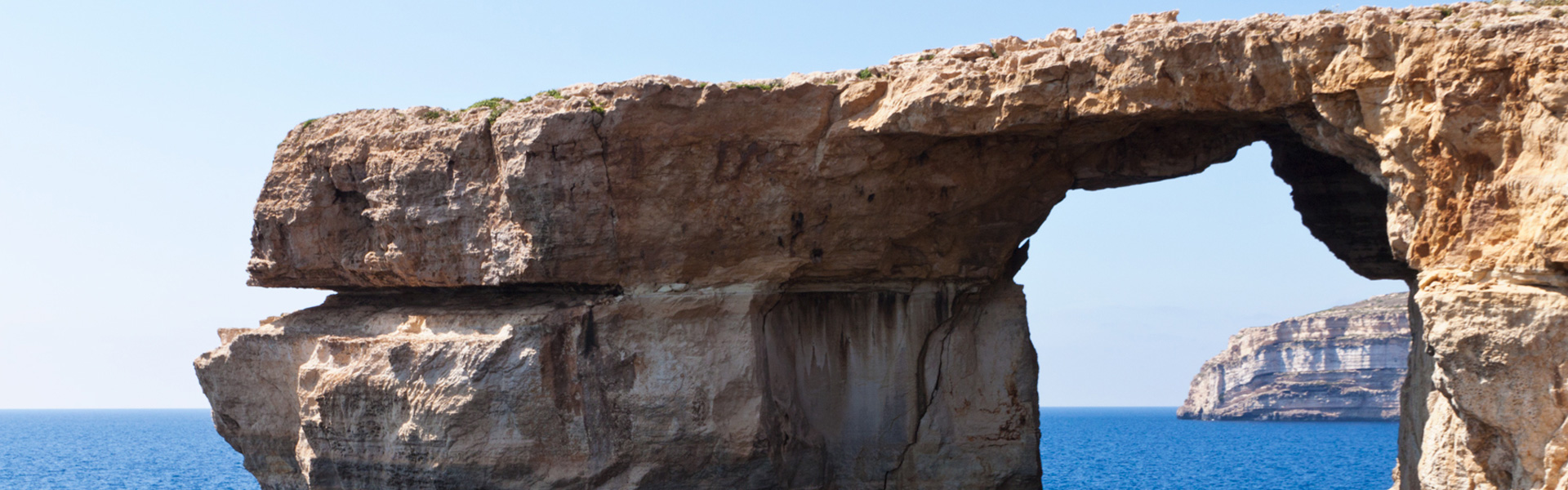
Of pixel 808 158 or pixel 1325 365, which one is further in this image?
pixel 1325 365

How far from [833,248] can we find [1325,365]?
8831cm

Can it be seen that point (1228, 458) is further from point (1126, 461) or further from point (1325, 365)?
point (1325, 365)

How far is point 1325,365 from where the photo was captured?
316 feet

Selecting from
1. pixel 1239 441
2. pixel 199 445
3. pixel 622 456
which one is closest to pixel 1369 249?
pixel 622 456

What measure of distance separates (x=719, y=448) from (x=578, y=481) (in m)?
2.01

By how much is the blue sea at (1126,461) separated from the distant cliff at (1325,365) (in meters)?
2.04

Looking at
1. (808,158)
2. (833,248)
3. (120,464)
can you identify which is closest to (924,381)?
(833,248)

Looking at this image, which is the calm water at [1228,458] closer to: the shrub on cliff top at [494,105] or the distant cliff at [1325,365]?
the distant cliff at [1325,365]

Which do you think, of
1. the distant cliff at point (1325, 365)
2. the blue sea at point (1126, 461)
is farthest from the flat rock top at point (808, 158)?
the distant cliff at point (1325, 365)

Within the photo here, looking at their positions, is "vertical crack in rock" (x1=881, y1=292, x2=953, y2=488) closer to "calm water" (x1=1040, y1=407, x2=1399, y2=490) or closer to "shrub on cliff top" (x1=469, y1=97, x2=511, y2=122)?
"shrub on cliff top" (x1=469, y1=97, x2=511, y2=122)

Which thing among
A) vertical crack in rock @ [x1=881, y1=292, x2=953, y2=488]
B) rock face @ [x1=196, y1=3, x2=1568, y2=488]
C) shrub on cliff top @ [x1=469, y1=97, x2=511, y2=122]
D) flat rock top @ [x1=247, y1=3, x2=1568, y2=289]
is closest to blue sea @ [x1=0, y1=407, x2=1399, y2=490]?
vertical crack in rock @ [x1=881, y1=292, x2=953, y2=488]

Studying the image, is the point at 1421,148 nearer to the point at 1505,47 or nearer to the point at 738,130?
the point at 1505,47

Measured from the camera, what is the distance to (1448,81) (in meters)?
12.2

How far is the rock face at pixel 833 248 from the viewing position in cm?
1217
